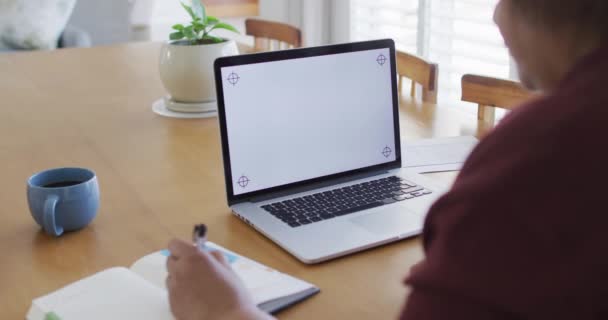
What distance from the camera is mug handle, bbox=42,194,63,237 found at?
1.05 m

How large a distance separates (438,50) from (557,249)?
3.01 m

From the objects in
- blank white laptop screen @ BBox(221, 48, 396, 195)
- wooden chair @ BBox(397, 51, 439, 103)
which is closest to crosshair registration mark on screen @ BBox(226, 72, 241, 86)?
blank white laptop screen @ BBox(221, 48, 396, 195)

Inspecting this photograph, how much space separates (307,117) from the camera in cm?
Answer: 122

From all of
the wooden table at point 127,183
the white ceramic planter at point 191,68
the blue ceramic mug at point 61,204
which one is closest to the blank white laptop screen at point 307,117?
the wooden table at point 127,183

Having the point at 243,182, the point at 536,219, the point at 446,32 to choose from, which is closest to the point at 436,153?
the point at 243,182

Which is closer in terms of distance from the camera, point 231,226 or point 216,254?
A: point 216,254

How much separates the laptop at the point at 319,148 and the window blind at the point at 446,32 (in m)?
1.78

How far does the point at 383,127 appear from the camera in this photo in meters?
1.29

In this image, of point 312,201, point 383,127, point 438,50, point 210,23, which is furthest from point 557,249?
point 438,50

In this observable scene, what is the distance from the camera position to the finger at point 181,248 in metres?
0.83

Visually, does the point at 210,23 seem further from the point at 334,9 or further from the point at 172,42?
the point at 334,9

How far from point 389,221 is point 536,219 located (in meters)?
0.58

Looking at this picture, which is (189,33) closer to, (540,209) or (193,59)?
(193,59)

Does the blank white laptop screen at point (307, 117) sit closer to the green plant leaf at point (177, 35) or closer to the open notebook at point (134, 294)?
the open notebook at point (134, 294)
